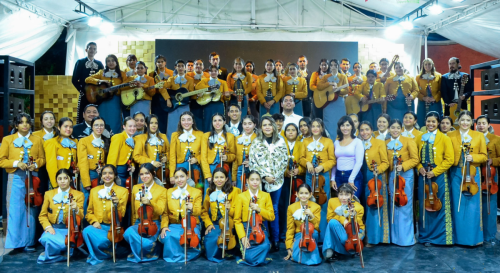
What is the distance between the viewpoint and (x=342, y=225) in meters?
4.29

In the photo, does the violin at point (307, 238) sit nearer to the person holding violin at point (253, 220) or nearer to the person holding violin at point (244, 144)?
the person holding violin at point (253, 220)

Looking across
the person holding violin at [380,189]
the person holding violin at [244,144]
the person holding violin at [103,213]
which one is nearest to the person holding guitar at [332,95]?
the person holding violin at [380,189]

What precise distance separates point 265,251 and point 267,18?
252 inches

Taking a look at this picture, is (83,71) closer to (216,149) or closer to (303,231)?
(216,149)

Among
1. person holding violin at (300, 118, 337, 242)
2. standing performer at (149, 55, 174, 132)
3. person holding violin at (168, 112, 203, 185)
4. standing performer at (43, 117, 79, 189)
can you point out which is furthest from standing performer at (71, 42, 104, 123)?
person holding violin at (300, 118, 337, 242)

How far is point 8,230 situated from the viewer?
15.3ft

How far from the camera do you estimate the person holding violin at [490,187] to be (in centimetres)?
503

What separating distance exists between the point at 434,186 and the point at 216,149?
235 cm

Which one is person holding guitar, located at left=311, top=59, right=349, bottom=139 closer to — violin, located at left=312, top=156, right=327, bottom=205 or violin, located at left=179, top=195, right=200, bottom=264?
violin, located at left=312, top=156, right=327, bottom=205

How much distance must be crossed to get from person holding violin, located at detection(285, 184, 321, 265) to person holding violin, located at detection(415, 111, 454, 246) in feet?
4.28

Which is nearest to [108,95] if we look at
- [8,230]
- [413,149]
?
[8,230]

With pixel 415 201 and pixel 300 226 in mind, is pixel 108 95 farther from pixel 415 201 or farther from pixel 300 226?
pixel 415 201

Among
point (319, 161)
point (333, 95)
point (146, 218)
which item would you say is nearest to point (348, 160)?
point (319, 161)

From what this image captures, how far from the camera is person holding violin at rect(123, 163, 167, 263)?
13.8 feet
